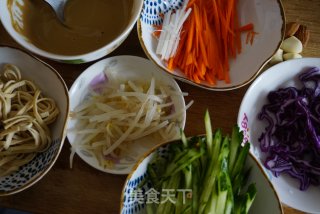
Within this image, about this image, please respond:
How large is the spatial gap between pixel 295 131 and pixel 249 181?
0.27 meters

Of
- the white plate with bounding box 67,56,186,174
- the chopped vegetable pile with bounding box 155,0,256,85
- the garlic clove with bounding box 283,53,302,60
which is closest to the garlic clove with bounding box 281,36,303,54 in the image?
the garlic clove with bounding box 283,53,302,60

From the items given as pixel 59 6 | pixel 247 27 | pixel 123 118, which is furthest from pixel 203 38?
pixel 59 6

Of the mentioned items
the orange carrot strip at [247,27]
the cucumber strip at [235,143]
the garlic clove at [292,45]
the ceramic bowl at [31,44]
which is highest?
the ceramic bowl at [31,44]

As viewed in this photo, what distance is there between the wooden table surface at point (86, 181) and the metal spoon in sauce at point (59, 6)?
0.54 ft

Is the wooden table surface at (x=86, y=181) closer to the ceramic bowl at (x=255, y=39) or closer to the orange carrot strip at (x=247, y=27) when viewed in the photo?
the ceramic bowl at (x=255, y=39)

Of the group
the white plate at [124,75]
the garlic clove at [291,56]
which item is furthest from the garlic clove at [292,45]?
the white plate at [124,75]

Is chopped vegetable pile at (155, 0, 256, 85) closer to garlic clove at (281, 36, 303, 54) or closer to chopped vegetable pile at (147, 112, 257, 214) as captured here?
garlic clove at (281, 36, 303, 54)

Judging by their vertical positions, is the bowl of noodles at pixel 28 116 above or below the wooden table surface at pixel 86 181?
above

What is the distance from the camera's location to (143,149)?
112 centimetres

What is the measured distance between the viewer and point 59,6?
1191mm

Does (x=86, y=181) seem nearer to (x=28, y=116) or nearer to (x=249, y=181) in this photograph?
(x=28, y=116)

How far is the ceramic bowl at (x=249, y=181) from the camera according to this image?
→ 897 millimetres

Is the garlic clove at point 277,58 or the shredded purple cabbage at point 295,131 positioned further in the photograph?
the garlic clove at point 277,58

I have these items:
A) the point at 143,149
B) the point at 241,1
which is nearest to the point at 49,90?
the point at 143,149
